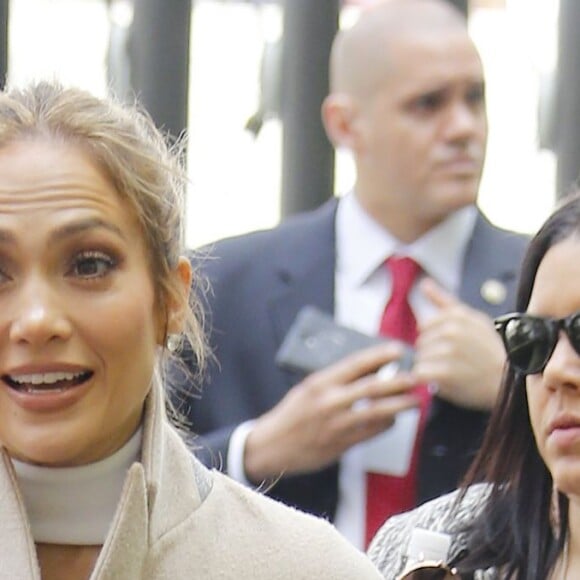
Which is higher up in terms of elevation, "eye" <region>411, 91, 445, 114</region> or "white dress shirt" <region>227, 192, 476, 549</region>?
"eye" <region>411, 91, 445, 114</region>

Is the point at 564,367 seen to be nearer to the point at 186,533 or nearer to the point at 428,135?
the point at 186,533

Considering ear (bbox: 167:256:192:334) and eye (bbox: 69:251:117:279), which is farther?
ear (bbox: 167:256:192:334)

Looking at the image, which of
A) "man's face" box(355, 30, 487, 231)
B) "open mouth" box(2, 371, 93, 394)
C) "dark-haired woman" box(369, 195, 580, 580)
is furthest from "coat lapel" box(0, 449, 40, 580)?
"man's face" box(355, 30, 487, 231)

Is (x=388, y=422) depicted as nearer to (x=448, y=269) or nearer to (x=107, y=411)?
(x=448, y=269)

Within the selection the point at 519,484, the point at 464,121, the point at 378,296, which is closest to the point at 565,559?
the point at 519,484

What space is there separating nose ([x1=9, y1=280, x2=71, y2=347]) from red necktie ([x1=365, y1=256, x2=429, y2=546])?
139 cm

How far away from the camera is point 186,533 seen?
2.38 meters

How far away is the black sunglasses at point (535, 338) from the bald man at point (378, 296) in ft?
2.80

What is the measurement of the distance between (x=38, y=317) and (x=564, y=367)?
30.0 inches

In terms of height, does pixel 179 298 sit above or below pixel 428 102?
below

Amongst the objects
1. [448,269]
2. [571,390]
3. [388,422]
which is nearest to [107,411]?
[571,390]

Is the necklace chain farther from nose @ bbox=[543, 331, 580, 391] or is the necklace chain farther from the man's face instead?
the man's face

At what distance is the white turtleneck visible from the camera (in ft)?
7.59

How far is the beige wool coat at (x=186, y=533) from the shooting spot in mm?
2264
